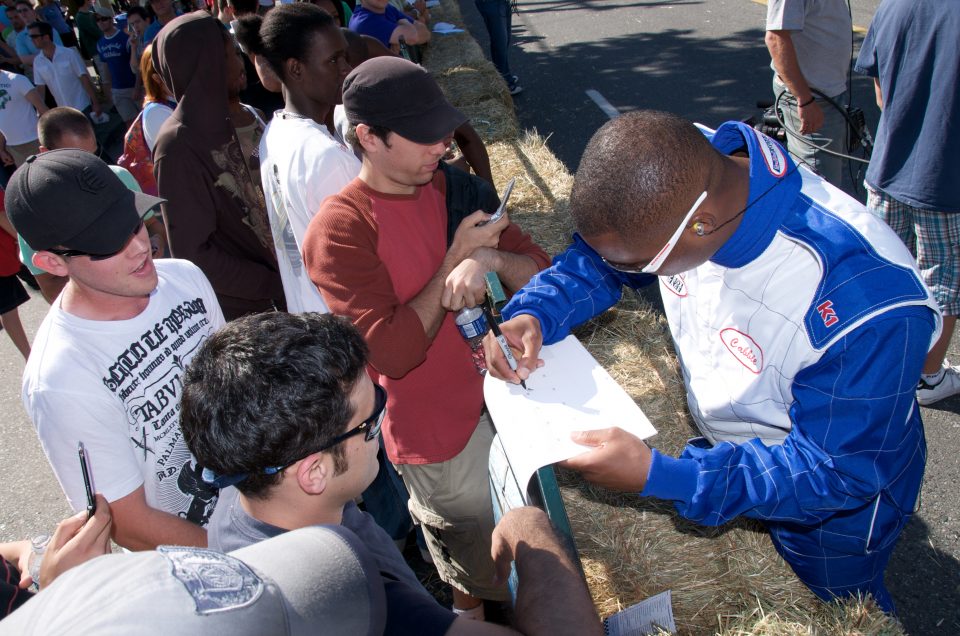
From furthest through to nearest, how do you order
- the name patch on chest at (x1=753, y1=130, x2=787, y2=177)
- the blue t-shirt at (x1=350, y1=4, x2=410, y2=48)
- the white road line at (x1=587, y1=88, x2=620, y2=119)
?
the white road line at (x1=587, y1=88, x2=620, y2=119) < the blue t-shirt at (x1=350, y1=4, x2=410, y2=48) < the name patch on chest at (x1=753, y1=130, x2=787, y2=177)

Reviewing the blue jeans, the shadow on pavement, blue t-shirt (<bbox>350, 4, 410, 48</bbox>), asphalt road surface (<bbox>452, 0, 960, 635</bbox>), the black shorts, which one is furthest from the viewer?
the blue jeans

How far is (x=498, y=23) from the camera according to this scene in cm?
933

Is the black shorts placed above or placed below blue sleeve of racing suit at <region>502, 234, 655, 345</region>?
below

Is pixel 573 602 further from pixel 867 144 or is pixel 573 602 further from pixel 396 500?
pixel 867 144

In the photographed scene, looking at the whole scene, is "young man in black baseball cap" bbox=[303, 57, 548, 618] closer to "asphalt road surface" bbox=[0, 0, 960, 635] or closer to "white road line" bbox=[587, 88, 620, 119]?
→ "asphalt road surface" bbox=[0, 0, 960, 635]

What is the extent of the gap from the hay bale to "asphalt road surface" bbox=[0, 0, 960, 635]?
1.21m

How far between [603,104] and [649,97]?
597 millimetres

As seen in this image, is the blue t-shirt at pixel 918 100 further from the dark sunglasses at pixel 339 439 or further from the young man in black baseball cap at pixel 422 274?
Answer: the dark sunglasses at pixel 339 439

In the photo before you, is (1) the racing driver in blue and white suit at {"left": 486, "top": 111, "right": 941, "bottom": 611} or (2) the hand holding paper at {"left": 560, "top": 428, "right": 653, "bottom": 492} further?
(2) the hand holding paper at {"left": 560, "top": 428, "right": 653, "bottom": 492}

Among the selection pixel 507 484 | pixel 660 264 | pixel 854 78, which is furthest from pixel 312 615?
pixel 854 78

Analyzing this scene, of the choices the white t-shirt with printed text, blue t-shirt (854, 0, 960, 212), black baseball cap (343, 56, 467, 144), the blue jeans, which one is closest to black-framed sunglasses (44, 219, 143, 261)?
the white t-shirt with printed text

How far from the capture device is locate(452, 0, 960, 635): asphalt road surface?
3105 mm

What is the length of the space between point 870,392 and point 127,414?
2.07 metres

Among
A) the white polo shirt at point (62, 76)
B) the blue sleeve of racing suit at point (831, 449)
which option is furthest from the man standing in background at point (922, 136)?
the white polo shirt at point (62, 76)
